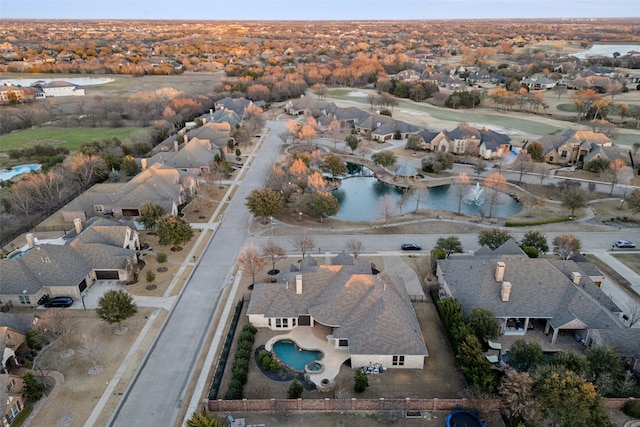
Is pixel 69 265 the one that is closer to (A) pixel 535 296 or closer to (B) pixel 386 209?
(B) pixel 386 209

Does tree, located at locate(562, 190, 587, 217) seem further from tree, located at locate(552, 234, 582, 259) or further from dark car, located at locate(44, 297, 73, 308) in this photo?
dark car, located at locate(44, 297, 73, 308)

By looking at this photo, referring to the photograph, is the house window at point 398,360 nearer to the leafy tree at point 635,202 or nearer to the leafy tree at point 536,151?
the leafy tree at point 635,202

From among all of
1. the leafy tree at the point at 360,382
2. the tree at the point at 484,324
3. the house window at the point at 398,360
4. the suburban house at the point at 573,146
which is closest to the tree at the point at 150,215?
the leafy tree at the point at 360,382

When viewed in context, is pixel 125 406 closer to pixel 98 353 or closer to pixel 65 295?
pixel 98 353

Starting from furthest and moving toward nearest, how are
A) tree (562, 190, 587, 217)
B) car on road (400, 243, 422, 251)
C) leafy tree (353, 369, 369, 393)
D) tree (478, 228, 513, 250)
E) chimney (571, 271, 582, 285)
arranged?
tree (562, 190, 587, 217), car on road (400, 243, 422, 251), tree (478, 228, 513, 250), chimney (571, 271, 582, 285), leafy tree (353, 369, 369, 393)

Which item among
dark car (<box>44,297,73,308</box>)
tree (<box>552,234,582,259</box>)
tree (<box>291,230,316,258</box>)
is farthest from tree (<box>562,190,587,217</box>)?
dark car (<box>44,297,73,308</box>)

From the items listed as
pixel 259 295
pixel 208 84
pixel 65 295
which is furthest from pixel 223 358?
pixel 208 84
